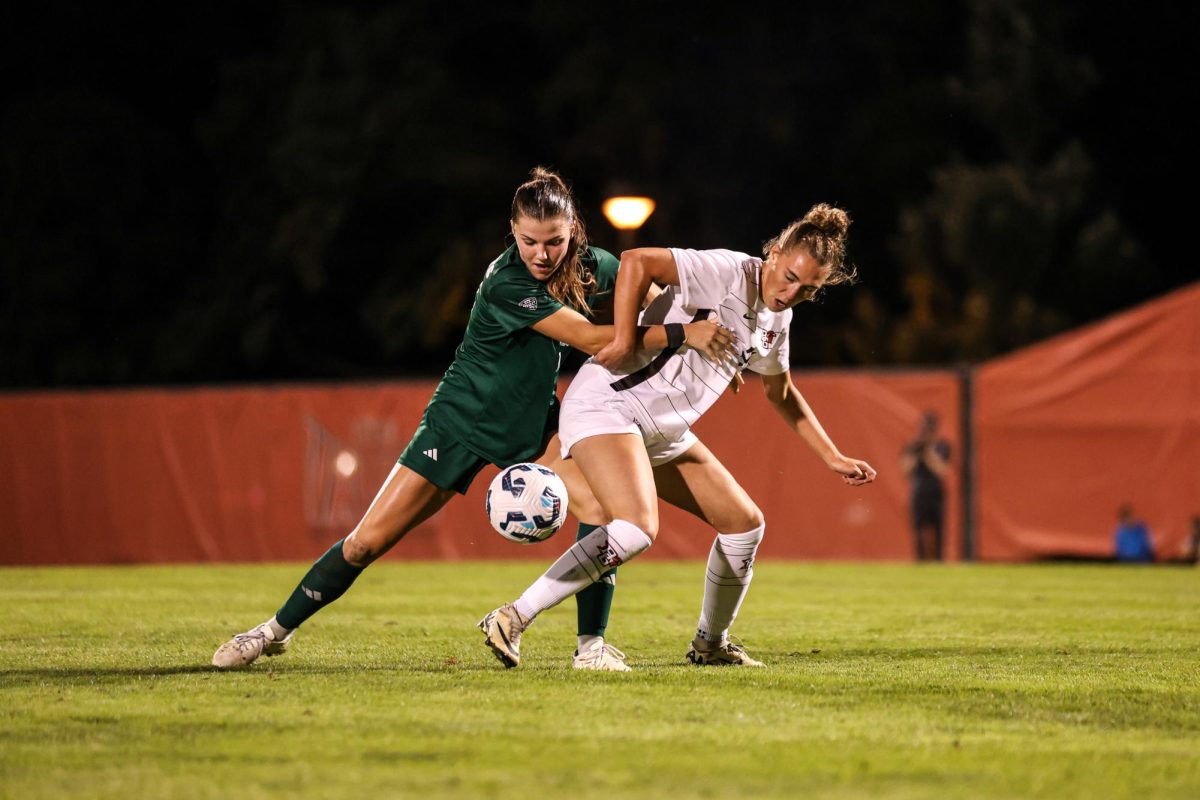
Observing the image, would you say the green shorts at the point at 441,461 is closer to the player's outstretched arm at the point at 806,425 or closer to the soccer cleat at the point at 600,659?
the soccer cleat at the point at 600,659

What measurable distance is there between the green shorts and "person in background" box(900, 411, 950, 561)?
1330 centimetres

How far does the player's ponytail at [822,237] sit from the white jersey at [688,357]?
242mm

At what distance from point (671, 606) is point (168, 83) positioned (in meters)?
27.8

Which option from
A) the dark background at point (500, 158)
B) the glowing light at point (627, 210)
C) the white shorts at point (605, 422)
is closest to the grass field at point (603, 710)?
the white shorts at point (605, 422)

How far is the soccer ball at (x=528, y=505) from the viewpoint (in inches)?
271

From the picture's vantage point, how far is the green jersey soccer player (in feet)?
22.6

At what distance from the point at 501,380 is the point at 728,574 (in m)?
1.30

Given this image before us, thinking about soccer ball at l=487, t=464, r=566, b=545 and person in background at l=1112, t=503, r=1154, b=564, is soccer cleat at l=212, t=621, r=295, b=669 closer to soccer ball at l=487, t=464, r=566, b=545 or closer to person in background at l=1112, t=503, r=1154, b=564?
soccer ball at l=487, t=464, r=566, b=545

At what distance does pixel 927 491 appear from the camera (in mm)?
19672

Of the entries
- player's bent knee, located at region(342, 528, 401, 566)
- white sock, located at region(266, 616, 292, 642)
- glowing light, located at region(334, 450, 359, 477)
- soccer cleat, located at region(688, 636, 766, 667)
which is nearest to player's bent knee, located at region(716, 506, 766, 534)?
soccer cleat, located at region(688, 636, 766, 667)

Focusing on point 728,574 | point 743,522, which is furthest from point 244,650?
point 743,522

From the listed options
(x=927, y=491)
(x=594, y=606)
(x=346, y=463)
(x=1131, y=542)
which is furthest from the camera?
(x=346, y=463)

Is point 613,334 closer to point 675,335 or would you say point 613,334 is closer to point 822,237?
point 675,335

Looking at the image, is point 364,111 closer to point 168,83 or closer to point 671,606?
point 168,83
